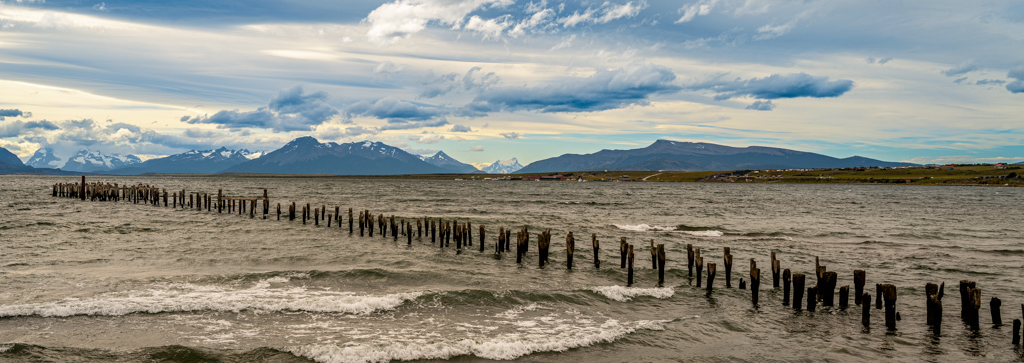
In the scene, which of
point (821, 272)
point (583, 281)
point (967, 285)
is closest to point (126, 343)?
point (583, 281)

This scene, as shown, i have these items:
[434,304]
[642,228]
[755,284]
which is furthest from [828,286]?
[642,228]

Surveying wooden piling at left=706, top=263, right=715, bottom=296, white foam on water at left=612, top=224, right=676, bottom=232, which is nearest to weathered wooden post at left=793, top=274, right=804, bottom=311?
wooden piling at left=706, top=263, right=715, bottom=296

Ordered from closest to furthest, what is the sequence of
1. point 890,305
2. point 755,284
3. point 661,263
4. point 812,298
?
point 890,305 → point 812,298 → point 755,284 → point 661,263

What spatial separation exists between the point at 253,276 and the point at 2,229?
27.7 m

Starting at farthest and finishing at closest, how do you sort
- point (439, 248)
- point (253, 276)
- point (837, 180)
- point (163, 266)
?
point (837, 180)
point (439, 248)
point (163, 266)
point (253, 276)

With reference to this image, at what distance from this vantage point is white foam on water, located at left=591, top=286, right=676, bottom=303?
1930 centimetres

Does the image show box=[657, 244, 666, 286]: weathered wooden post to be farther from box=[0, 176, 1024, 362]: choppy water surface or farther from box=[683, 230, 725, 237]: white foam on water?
box=[683, 230, 725, 237]: white foam on water

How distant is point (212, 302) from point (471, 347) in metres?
9.34

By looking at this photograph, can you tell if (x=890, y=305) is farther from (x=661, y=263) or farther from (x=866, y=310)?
(x=661, y=263)

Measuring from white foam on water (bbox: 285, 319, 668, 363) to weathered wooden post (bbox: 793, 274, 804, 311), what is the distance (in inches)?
236

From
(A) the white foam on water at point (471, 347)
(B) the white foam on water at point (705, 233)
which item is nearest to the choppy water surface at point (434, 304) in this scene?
(A) the white foam on water at point (471, 347)

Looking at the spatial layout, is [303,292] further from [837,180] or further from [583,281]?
[837,180]

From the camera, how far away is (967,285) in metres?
15.5

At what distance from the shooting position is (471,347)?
1330 centimetres
